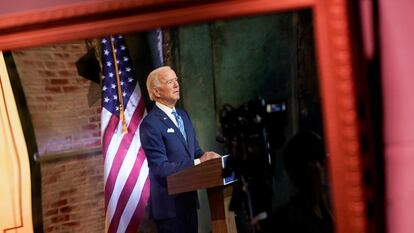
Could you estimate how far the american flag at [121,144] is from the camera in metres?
1.03

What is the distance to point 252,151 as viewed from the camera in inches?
38.1

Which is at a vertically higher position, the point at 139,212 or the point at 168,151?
the point at 168,151

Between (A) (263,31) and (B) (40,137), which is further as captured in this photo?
(B) (40,137)

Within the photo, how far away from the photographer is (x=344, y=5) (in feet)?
3.06

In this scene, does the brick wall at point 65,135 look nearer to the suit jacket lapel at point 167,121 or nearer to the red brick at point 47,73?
Result: the red brick at point 47,73

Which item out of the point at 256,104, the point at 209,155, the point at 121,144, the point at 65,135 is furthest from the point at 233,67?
the point at 65,135

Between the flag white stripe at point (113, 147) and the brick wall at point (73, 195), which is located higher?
the flag white stripe at point (113, 147)

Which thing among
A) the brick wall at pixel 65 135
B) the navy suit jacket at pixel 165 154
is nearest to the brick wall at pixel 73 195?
the brick wall at pixel 65 135

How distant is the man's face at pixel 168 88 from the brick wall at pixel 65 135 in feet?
0.51

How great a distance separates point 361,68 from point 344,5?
5.2 inches

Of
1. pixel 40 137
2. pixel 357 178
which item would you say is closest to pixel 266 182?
pixel 357 178

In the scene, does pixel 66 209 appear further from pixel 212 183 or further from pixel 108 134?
pixel 212 183

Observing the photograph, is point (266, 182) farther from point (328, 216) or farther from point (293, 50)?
point (293, 50)

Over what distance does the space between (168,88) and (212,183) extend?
0.22m
